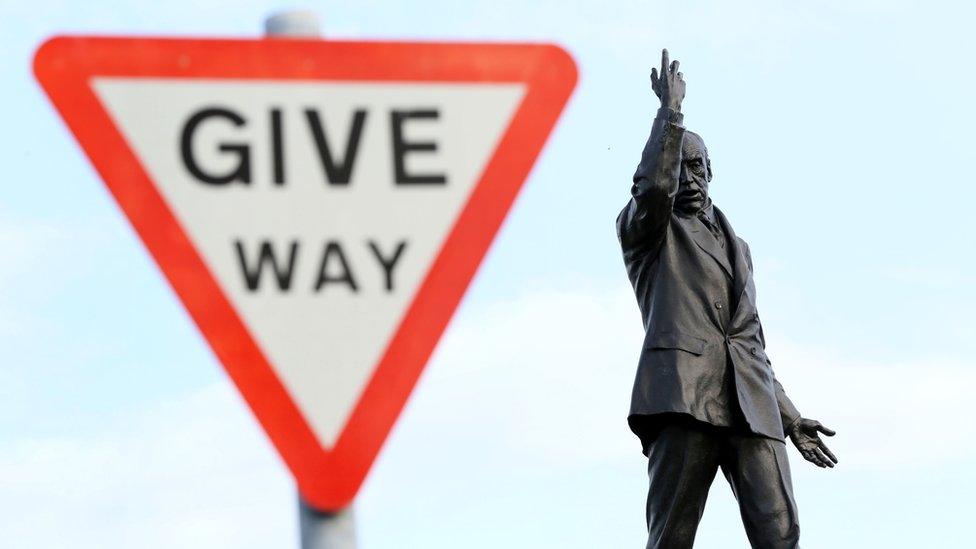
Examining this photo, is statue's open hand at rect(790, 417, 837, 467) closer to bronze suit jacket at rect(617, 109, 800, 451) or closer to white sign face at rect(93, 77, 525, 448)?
bronze suit jacket at rect(617, 109, 800, 451)

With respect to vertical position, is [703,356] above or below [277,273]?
below

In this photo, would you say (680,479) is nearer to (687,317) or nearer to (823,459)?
(687,317)

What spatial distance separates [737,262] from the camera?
7191 mm

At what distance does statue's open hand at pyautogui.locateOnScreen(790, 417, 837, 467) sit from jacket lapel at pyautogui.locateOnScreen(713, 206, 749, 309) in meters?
0.63

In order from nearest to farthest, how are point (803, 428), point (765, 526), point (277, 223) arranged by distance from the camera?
point (277, 223)
point (765, 526)
point (803, 428)

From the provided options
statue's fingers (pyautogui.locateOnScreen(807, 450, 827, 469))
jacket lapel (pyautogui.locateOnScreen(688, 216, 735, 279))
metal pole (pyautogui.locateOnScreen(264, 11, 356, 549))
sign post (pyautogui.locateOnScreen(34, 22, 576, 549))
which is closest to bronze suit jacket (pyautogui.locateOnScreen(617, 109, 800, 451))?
jacket lapel (pyautogui.locateOnScreen(688, 216, 735, 279))

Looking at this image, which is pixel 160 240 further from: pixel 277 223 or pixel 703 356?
pixel 703 356

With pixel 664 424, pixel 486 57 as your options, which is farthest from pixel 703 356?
pixel 486 57

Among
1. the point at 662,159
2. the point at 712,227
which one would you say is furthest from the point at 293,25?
the point at 712,227

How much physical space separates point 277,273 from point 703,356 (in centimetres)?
484

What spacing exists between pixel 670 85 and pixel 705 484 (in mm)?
1528

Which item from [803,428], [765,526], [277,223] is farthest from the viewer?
[803,428]

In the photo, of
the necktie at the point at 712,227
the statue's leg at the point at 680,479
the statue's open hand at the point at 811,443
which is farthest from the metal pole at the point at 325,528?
the statue's open hand at the point at 811,443

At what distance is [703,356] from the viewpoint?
6.91 m
